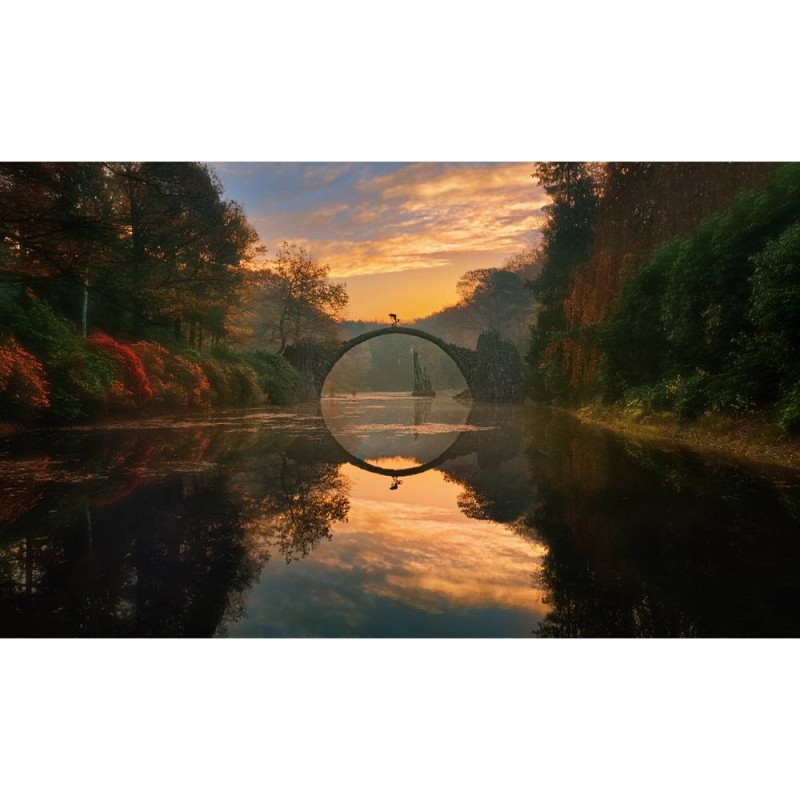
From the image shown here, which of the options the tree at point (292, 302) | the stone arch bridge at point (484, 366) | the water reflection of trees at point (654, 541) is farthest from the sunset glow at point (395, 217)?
the stone arch bridge at point (484, 366)

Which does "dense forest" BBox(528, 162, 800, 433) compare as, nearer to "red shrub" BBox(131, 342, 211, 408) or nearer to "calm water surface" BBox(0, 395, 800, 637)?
"calm water surface" BBox(0, 395, 800, 637)

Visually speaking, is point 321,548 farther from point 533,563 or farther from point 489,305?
point 489,305

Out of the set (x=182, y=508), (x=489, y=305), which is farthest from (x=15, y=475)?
(x=489, y=305)

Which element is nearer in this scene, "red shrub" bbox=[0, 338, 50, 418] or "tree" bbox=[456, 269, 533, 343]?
"red shrub" bbox=[0, 338, 50, 418]

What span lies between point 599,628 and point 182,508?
15.4ft

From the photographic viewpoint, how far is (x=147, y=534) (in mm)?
5738

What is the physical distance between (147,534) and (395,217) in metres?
8.77

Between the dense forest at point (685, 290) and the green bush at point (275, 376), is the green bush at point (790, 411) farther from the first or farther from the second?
the green bush at point (275, 376)

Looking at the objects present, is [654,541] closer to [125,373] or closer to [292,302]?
[292,302]

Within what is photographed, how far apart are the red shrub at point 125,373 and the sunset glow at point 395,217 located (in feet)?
17.5

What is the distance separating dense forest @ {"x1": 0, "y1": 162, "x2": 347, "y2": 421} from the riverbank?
7.71 meters

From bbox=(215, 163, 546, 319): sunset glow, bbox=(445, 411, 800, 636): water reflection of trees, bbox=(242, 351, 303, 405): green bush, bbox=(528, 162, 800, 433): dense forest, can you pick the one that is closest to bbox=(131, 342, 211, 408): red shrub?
Result: bbox=(242, 351, 303, 405): green bush

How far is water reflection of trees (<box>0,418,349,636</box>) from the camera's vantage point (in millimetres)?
4121

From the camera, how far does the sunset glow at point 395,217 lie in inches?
430
